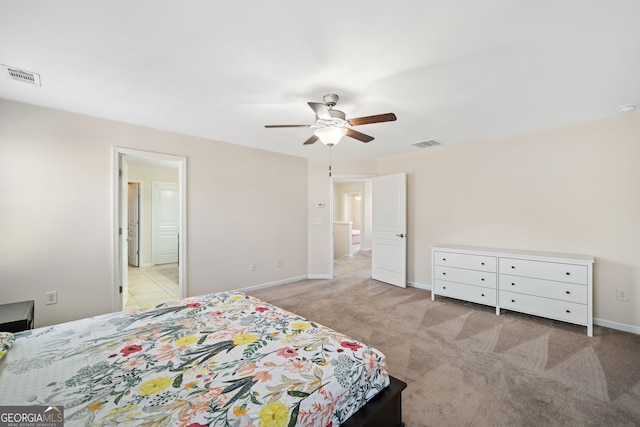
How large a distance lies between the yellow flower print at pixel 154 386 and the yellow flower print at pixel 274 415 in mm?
465

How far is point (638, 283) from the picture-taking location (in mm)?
2830

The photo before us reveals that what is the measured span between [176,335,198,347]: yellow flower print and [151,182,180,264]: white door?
5.47 meters

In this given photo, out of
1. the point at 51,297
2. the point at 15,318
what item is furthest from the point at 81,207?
the point at 15,318

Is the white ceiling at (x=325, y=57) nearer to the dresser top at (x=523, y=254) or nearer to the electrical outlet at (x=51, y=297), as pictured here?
the dresser top at (x=523, y=254)

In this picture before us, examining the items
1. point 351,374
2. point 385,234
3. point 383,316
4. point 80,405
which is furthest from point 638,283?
point 80,405

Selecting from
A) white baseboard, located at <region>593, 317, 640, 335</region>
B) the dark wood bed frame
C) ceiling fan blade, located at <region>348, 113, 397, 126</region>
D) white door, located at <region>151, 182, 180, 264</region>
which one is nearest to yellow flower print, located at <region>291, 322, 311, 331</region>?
the dark wood bed frame

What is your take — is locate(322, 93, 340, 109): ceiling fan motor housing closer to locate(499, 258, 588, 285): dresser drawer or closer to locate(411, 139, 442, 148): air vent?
locate(411, 139, 442, 148): air vent

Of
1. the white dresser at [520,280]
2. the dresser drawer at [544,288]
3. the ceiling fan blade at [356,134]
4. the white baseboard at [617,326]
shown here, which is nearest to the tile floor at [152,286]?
the ceiling fan blade at [356,134]

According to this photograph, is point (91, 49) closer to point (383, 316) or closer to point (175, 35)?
point (175, 35)

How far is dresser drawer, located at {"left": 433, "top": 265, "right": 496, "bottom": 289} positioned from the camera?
3475mm

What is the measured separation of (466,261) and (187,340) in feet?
11.7

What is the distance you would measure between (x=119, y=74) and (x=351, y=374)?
2762mm

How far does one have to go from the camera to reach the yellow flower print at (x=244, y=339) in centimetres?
148

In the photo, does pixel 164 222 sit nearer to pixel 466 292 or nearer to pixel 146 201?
pixel 146 201
